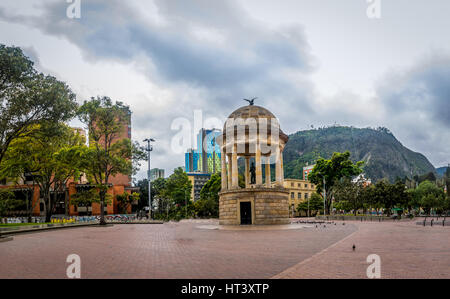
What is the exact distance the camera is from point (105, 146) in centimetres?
4125

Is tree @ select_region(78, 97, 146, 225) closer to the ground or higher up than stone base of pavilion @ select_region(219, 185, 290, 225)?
higher up

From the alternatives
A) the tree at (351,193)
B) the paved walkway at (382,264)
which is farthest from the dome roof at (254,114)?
the tree at (351,193)

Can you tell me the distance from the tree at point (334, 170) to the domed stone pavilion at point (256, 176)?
33.0 metres

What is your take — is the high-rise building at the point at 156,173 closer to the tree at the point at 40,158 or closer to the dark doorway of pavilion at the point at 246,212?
the tree at the point at 40,158

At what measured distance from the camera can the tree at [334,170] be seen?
67.7 m

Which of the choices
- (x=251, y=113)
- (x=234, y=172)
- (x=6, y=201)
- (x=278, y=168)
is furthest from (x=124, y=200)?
(x=251, y=113)

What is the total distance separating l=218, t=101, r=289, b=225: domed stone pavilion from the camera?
3397cm

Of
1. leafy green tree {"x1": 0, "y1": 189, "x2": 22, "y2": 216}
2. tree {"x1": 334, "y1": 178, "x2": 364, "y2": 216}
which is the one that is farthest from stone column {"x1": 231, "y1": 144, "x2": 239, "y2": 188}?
tree {"x1": 334, "y1": 178, "x2": 364, "y2": 216}

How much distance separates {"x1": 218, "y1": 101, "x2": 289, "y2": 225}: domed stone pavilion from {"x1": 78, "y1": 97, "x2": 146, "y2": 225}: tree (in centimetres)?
1141

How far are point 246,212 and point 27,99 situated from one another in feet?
69.7

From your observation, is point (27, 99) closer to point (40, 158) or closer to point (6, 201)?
point (40, 158)

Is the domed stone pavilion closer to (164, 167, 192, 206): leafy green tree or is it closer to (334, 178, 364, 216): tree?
(334, 178, 364, 216): tree
